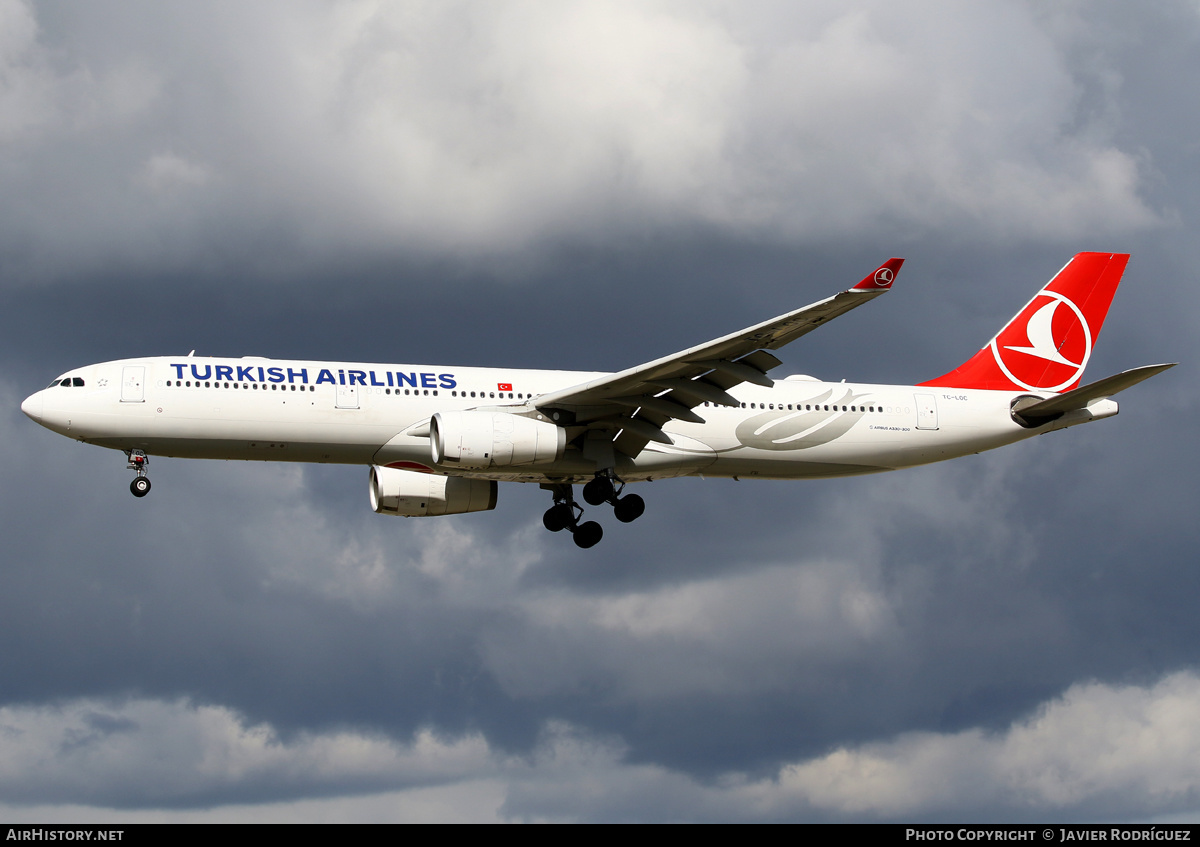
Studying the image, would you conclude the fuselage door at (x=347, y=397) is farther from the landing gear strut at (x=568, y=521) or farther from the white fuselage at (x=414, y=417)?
the landing gear strut at (x=568, y=521)

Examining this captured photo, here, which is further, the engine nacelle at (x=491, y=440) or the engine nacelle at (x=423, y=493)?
the engine nacelle at (x=423, y=493)

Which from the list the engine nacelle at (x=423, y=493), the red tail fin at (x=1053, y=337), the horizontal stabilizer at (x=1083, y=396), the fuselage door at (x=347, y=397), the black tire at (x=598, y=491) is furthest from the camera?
the red tail fin at (x=1053, y=337)

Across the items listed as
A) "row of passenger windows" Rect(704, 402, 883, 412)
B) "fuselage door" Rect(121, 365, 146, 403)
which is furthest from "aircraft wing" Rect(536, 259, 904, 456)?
"fuselage door" Rect(121, 365, 146, 403)

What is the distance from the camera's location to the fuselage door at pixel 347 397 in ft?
124

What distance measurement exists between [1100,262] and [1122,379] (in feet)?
44.2

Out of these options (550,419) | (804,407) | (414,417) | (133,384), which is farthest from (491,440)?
(804,407)

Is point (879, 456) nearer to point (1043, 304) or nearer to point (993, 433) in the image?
point (993, 433)

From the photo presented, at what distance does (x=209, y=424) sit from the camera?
37.0 meters

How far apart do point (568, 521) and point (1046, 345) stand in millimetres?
18155

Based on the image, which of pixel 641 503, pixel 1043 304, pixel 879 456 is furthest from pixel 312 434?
pixel 1043 304

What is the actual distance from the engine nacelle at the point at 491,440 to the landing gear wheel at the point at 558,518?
6387mm

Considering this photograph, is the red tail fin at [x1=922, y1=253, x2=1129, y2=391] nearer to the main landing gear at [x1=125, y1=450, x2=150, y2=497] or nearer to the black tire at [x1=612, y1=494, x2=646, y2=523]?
the black tire at [x1=612, y1=494, x2=646, y2=523]


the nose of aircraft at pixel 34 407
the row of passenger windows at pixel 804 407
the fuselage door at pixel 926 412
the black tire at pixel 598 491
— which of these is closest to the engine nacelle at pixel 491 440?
the black tire at pixel 598 491
